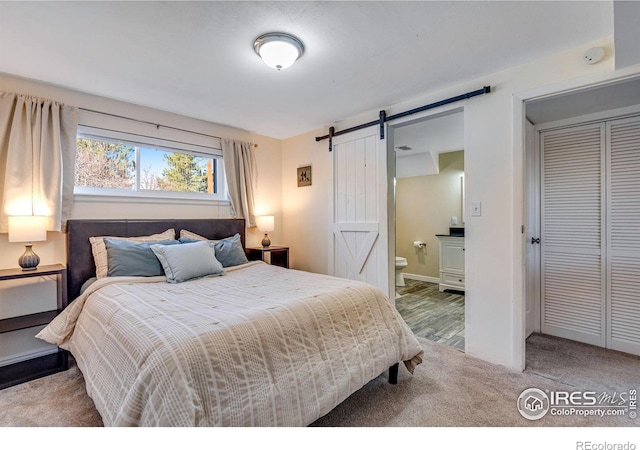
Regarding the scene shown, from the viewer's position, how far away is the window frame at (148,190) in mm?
2742

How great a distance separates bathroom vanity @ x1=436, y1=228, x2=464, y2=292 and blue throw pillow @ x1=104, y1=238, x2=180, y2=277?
13.4ft

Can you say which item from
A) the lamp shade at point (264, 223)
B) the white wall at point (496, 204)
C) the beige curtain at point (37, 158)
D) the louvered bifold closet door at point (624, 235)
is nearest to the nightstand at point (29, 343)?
the beige curtain at point (37, 158)

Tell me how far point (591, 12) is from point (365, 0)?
1.27 m

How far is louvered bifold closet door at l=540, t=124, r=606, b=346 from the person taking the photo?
2.73 metres

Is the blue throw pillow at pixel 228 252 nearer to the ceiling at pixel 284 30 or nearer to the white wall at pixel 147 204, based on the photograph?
the white wall at pixel 147 204

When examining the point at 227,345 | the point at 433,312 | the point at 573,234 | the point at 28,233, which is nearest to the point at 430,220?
the point at 433,312

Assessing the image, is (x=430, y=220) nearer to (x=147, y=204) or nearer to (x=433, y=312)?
(x=433, y=312)

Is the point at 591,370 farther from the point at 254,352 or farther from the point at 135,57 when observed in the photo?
the point at 135,57

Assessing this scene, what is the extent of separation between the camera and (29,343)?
244cm

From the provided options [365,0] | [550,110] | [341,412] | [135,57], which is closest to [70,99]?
[135,57]

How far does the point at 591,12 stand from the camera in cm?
165

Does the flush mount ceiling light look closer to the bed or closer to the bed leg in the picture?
the bed

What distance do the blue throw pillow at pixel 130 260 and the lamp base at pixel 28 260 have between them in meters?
0.45

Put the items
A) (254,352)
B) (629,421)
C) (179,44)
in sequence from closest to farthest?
(254,352)
(629,421)
(179,44)
